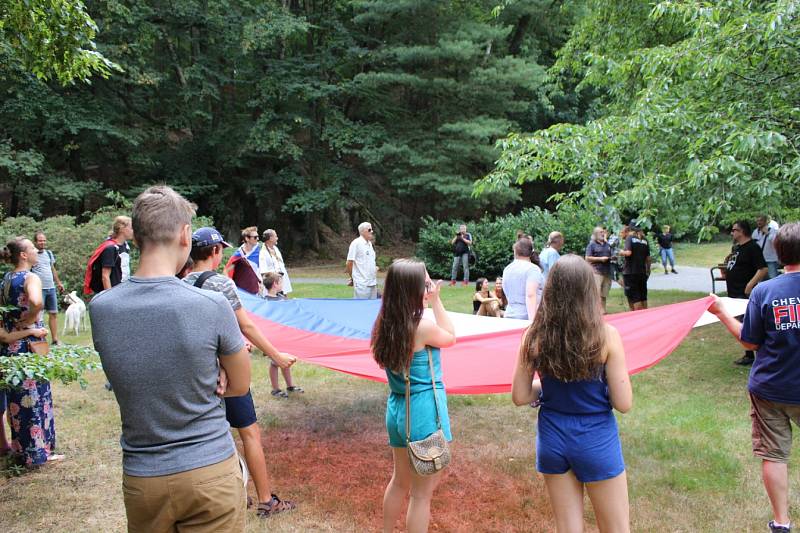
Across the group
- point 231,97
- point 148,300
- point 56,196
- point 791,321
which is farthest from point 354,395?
point 231,97

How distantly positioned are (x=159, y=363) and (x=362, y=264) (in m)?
6.40

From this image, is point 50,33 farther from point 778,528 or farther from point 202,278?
point 778,528

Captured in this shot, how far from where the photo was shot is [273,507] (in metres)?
3.67

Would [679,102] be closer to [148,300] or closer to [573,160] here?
[573,160]

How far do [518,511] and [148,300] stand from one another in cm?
276

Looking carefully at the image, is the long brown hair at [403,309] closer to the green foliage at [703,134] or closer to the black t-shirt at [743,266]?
the green foliage at [703,134]

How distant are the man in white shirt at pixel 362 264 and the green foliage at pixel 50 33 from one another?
13.1ft

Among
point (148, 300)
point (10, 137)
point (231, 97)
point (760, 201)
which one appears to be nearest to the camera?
point (148, 300)

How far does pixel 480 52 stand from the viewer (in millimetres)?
19594

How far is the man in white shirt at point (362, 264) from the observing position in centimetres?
814

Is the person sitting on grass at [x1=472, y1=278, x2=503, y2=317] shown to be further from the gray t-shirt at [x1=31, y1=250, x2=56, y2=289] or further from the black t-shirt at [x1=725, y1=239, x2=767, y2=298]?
the gray t-shirt at [x1=31, y1=250, x2=56, y2=289]

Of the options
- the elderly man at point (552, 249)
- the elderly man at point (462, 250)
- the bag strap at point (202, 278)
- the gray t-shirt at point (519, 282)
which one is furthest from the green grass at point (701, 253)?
the bag strap at point (202, 278)

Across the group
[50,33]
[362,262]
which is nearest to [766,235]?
[362,262]

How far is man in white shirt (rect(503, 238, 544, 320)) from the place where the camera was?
18.1 ft
